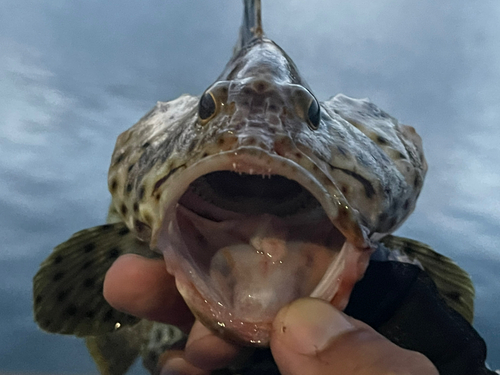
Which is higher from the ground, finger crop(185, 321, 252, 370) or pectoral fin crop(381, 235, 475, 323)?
pectoral fin crop(381, 235, 475, 323)

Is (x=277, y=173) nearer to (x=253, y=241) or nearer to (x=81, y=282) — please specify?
(x=253, y=241)

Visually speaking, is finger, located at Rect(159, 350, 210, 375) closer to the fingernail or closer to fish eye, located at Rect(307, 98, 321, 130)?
the fingernail

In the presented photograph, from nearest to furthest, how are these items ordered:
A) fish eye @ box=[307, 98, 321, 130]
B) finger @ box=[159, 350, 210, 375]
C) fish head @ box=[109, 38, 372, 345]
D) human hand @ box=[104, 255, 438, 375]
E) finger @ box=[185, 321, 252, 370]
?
human hand @ box=[104, 255, 438, 375]
fish head @ box=[109, 38, 372, 345]
fish eye @ box=[307, 98, 321, 130]
finger @ box=[185, 321, 252, 370]
finger @ box=[159, 350, 210, 375]

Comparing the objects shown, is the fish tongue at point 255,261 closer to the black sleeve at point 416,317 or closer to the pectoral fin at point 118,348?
the black sleeve at point 416,317

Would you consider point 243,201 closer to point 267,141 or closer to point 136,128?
point 267,141

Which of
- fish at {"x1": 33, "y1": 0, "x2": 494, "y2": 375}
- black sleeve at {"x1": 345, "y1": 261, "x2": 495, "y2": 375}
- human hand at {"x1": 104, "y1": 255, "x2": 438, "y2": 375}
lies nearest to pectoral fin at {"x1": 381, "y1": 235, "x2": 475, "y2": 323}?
fish at {"x1": 33, "y1": 0, "x2": 494, "y2": 375}

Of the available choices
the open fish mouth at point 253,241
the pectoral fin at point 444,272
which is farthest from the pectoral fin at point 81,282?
the pectoral fin at point 444,272

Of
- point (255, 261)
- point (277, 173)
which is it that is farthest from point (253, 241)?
point (277, 173)
